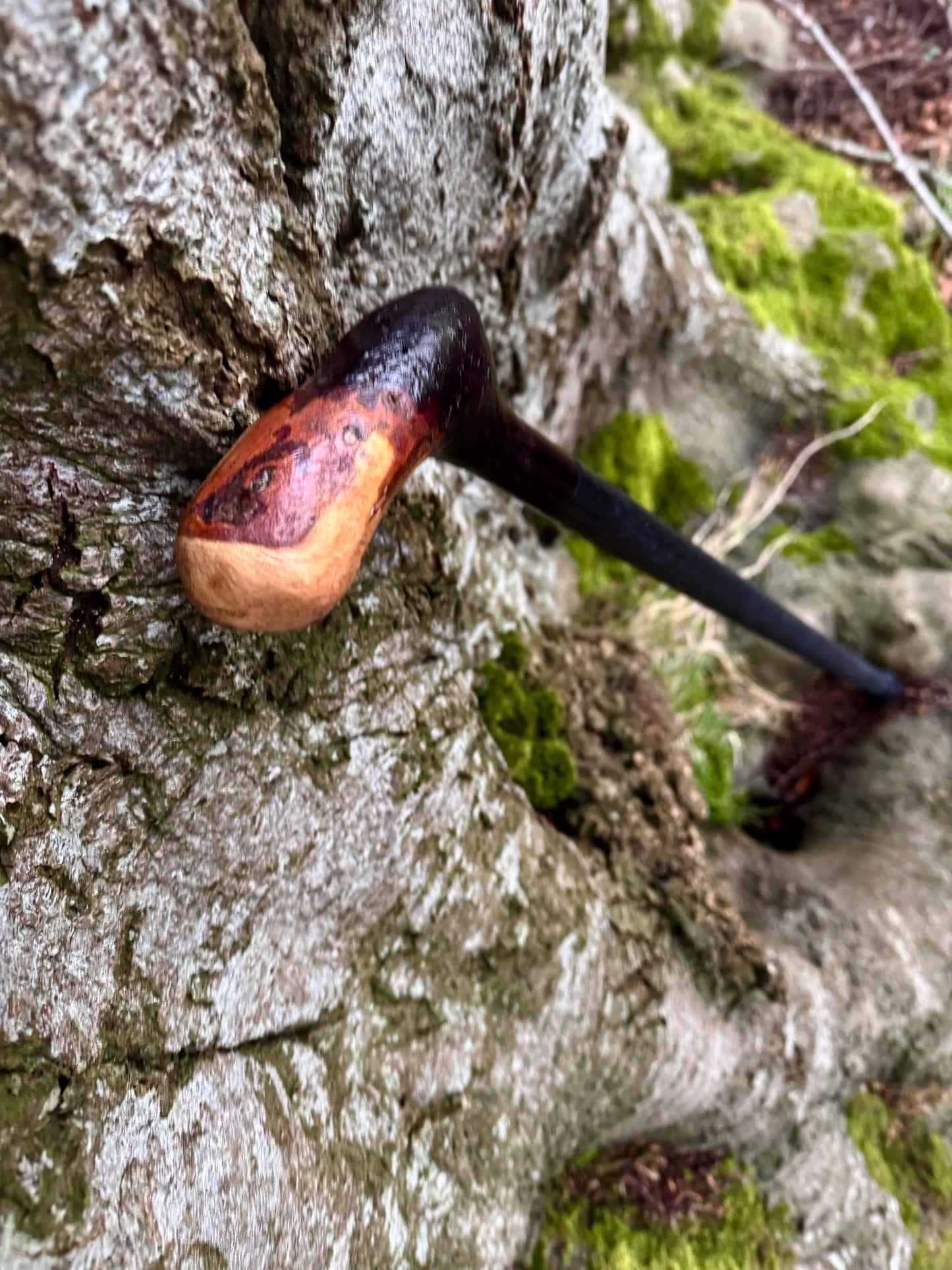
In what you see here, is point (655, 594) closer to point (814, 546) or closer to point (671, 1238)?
point (814, 546)

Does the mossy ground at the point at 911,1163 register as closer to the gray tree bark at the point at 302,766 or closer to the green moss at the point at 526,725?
the gray tree bark at the point at 302,766

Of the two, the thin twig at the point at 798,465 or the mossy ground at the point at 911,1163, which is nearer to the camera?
the mossy ground at the point at 911,1163

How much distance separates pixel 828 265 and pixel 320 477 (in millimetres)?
3391

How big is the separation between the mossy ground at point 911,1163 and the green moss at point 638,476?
1.67 metres

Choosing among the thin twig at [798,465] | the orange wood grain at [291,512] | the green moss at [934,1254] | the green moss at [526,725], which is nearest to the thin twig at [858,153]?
the thin twig at [798,465]

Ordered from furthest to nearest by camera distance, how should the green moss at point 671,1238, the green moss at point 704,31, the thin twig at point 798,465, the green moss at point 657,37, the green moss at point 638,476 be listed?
the green moss at point 704,31 → the green moss at point 657,37 → the thin twig at point 798,465 → the green moss at point 638,476 → the green moss at point 671,1238

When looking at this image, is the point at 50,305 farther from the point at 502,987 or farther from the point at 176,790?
the point at 502,987

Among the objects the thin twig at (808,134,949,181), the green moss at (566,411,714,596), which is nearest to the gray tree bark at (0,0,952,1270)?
the green moss at (566,411,714,596)

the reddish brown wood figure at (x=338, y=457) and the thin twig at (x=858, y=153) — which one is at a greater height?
the thin twig at (x=858, y=153)

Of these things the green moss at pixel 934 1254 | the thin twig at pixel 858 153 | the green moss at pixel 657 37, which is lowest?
the green moss at pixel 934 1254

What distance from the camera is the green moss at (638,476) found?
2.62 m

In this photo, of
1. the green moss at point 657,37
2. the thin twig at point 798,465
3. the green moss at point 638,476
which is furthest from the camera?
the green moss at point 657,37

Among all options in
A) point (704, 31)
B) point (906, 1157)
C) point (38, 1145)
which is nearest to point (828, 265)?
point (704, 31)

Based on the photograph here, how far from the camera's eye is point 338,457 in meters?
0.81
